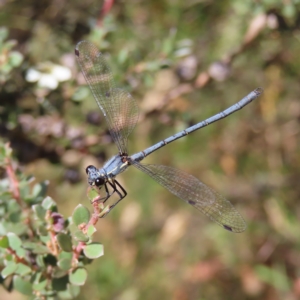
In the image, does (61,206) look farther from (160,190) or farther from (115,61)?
(115,61)

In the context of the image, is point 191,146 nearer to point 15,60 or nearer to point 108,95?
point 108,95

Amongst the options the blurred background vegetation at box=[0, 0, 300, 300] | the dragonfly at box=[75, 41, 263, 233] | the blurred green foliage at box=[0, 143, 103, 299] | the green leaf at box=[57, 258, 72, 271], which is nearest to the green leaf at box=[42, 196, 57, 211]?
the blurred green foliage at box=[0, 143, 103, 299]

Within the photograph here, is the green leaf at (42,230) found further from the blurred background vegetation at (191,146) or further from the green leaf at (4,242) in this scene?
the blurred background vegetation at (191,146)

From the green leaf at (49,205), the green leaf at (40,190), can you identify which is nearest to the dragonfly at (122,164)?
the green leaf at (40,190)

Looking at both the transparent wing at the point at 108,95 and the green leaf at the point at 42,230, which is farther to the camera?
the transparent wing at the point at 108,95

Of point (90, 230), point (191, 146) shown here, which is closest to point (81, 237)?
point (90, 230)

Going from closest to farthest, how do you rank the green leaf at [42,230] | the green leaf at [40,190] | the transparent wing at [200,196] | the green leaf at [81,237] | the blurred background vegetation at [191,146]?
the green leaf at [81,237] → the green leaf at [42,230] → the green leaf at [40,190] → the transparent wing at [200,196] → the blurred background vegetation at [191,146]
